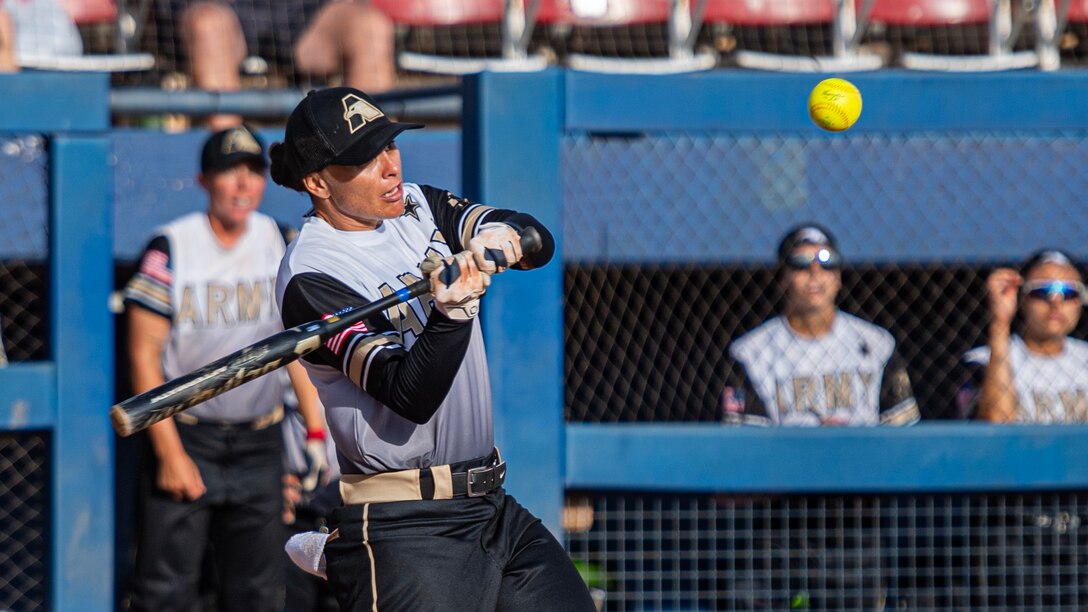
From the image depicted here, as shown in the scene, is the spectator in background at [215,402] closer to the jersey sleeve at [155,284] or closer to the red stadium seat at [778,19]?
the jersey sleeve at [155,284]

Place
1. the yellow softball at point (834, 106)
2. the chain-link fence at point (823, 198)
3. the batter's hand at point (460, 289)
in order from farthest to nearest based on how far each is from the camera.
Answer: the chain-link fence at point (823, 198), the yellow softball at point (834, 106), the batter's hand at point (460, 289)

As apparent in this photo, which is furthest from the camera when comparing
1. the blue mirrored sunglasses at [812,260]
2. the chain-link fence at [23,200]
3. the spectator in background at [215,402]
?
the chain-link fence at [23,200]

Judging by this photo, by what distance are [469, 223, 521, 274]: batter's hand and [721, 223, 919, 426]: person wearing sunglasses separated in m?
2.11

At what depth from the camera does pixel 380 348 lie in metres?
2.86

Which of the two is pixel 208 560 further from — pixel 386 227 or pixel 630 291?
pixel 386 227

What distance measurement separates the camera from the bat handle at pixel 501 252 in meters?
2.73

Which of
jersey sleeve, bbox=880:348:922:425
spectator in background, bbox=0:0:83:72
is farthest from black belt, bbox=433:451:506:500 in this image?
spectator in background, bbox=0:0:83:72

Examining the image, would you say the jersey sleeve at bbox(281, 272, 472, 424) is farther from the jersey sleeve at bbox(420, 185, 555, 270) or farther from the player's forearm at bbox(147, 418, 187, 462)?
the player's forearm at bbox(147, 418, 187, 462)

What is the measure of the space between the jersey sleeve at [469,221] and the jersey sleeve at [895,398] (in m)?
2.10

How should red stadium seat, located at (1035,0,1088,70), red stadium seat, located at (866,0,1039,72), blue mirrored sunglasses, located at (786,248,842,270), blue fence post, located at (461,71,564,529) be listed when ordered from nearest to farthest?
blue fence post, located at (461,71,564,529) → blue mirrored sunglasses, located at (786,248,842,270) → red stadium seat, located at (1035,0,1088,70) → red stadium seat, located at (866,0,1039,72)

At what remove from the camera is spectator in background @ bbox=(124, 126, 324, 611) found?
4.64 m

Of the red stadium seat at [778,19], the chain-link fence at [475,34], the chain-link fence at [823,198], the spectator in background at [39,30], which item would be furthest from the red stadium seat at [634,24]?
the spectator in background at [39,30]

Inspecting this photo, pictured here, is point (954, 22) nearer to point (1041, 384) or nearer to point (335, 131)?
point (1041, 384)

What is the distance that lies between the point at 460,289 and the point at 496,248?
0.52 ft
